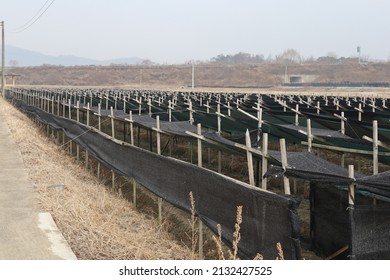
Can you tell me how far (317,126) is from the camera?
45.2ft

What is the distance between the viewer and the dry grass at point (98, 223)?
6207 millimetres

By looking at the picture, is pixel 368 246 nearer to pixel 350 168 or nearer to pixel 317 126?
pixel 350 168

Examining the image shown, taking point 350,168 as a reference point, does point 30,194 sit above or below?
below

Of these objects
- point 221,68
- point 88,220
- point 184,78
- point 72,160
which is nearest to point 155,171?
point 88,220

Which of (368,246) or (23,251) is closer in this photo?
(368,246)

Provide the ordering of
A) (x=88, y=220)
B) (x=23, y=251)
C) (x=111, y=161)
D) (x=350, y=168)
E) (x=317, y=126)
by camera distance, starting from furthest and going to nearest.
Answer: (x=317, y=126), (x=111, y=161), (x=88, y=220), (x=23, y=251), (x=350, y=168)

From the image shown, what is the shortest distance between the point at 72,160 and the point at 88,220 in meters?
8.98

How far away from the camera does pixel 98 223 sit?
24.0ft

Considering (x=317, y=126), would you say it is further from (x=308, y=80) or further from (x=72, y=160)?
(x=308, y=80)

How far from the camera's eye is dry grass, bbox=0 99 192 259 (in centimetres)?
621

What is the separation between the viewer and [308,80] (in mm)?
123562

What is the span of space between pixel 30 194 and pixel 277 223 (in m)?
5.29

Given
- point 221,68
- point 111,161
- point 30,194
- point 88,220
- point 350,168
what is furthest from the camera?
point 221,68

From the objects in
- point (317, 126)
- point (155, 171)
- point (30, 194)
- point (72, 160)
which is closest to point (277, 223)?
point (155, 171)
